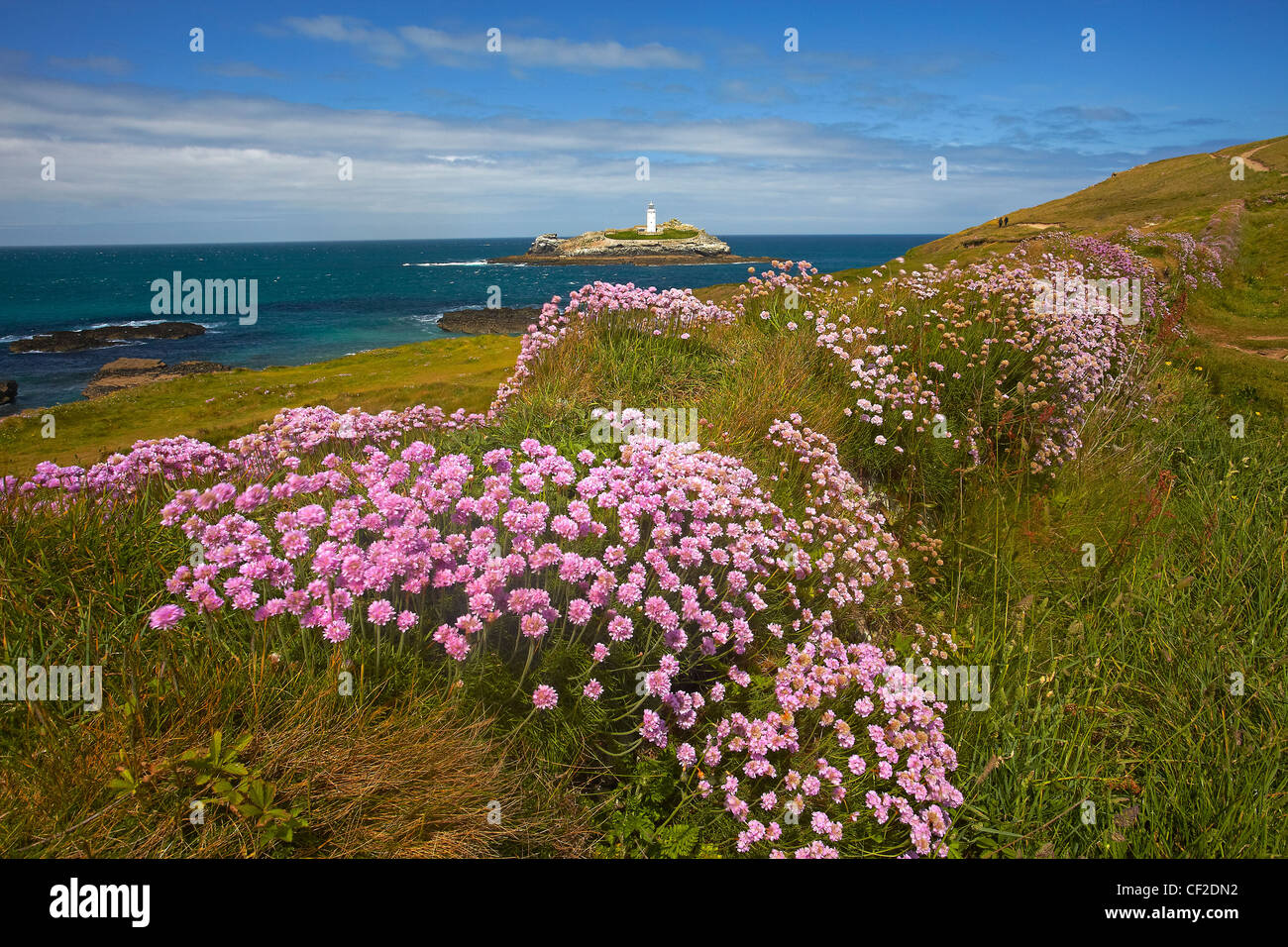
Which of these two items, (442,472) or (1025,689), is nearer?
(442,472)

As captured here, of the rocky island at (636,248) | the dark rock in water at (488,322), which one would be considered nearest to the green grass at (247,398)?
the dark rock in water at (488,322)

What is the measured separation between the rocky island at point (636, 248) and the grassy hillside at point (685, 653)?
14356 cm

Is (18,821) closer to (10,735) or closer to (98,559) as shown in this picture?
(10,735)

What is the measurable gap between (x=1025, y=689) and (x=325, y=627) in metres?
3.71

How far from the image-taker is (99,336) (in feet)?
167

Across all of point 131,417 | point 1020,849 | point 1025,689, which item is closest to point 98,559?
point 1020,849

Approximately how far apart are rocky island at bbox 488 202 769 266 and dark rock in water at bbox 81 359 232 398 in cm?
11309

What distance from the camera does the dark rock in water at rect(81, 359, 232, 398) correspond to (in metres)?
34.7
